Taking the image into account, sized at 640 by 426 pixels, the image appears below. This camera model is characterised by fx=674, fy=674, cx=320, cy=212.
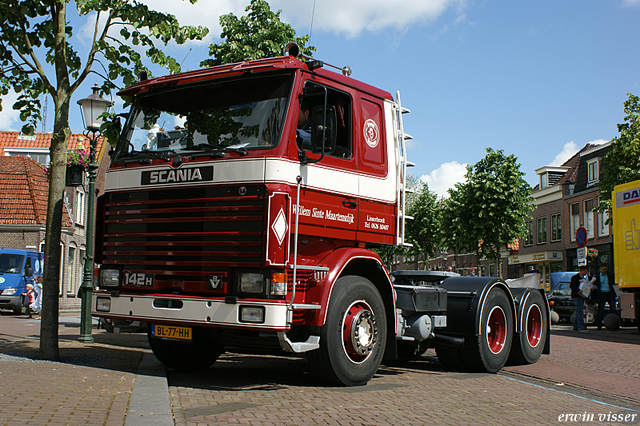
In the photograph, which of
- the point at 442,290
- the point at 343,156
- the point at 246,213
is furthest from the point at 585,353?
the point at 246,213

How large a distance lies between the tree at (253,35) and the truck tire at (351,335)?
30.9 ft

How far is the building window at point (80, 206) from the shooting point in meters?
33.3

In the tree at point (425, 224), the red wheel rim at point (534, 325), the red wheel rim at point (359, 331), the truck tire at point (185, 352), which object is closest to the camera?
the red wheel rim at point (359, 331)

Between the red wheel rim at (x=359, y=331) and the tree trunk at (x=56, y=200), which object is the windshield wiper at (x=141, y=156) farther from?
the red wheel rim at (x=359, y=331)

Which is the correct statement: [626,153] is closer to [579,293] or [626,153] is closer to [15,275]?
[579,293]

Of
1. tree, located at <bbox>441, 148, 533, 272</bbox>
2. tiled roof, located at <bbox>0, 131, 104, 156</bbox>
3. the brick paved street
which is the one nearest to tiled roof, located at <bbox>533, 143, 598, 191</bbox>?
tree, located at <bbox>441, 148, 533, 272</bbox>

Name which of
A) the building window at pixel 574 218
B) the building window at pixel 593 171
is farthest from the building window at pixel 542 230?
the building window at pixel 593 171

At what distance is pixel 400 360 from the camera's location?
384 inches

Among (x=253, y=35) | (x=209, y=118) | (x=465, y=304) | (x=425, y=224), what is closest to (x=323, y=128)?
(x=209, y=118)

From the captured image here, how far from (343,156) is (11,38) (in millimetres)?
4875

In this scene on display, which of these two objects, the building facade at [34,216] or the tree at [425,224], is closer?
the building facade at [34,216]

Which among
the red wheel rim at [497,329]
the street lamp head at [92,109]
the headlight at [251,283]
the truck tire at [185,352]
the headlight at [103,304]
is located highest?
the street lamp head at [92,109]

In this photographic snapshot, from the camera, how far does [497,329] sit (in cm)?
893

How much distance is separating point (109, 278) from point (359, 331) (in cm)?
268
